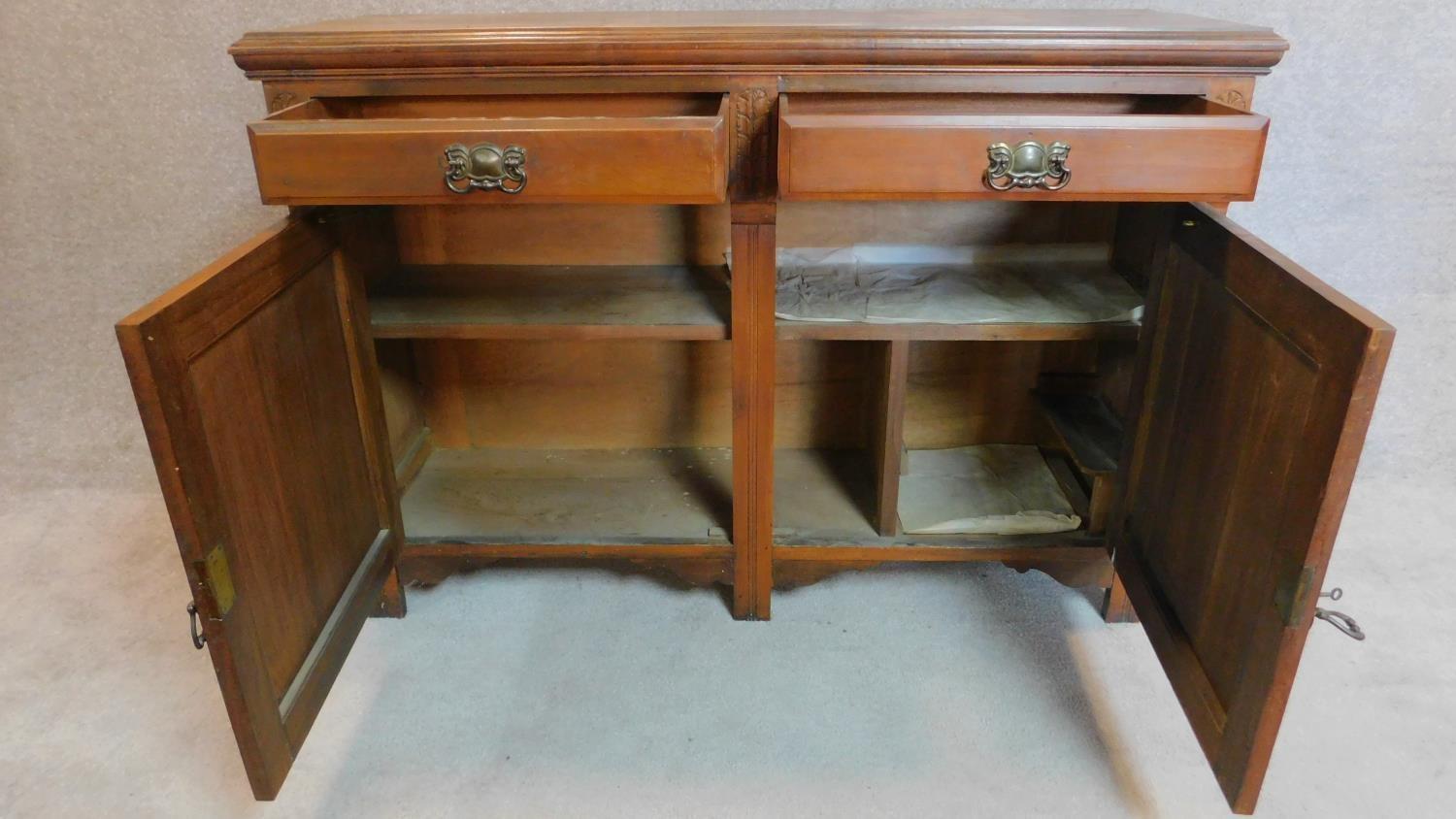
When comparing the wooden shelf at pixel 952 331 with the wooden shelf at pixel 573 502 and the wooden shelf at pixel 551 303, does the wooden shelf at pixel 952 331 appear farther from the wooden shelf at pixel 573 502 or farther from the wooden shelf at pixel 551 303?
the wooden shelf at pixel 573 502

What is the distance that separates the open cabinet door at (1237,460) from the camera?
0.74 metres

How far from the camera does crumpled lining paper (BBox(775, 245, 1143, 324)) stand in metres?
1.17

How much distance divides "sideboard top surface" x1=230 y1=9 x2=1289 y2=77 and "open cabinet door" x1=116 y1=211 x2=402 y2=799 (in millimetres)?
205

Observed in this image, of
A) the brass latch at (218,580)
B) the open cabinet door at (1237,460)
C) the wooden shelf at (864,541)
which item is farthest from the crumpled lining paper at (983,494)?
the brass latch at (218,580)

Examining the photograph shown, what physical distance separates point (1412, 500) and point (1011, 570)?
0.76 metres

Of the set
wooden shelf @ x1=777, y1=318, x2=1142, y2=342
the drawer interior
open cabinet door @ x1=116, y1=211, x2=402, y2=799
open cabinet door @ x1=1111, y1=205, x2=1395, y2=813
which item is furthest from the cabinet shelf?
open cabinet door @ x1=116, y1=211, x2=402, y2=799

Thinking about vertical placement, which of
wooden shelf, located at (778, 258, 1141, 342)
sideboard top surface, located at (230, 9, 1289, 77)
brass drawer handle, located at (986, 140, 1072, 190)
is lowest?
wooden shelf, located at (778, 258, 1141, 342)

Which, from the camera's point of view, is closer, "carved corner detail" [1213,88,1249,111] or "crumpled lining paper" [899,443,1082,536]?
"carved corner detail" [1213,88,1249,111]

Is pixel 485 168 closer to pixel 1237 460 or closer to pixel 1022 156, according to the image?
pixel 1022 156

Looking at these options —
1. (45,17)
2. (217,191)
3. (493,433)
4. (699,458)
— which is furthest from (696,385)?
(45,17)

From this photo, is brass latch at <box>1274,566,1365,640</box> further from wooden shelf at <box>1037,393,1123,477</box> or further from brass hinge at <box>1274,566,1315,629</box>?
wooden shelf at <box>1037,393,1123,477</box>

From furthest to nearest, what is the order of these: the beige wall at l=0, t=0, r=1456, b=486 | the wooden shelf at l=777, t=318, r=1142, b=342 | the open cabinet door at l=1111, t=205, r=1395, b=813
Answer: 1. the beige wall at l=0, t=0, r=1456, b=486
2. the wooden shelf at l=777, t=318, r=1142, b=342
3. the open cabinet door at l=1111, t=205, r=1395, b=813

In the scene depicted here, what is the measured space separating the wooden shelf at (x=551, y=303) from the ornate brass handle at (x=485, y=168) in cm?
27

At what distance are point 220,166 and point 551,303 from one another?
0.65 m
